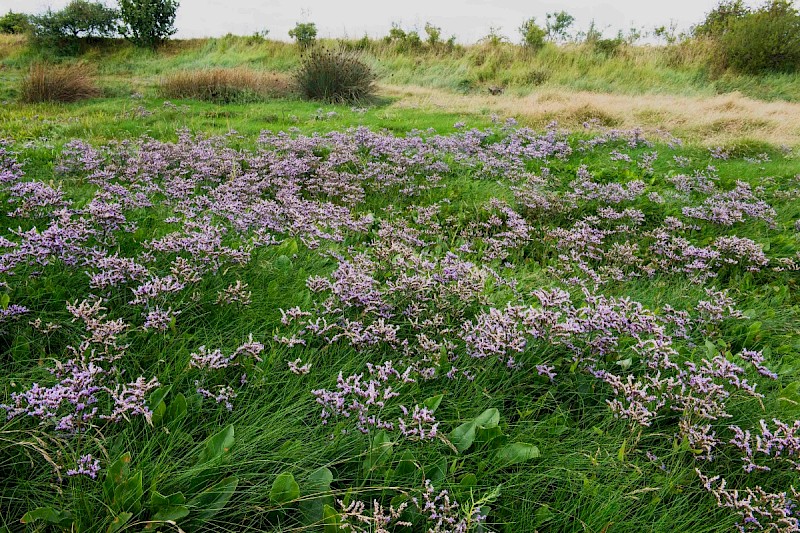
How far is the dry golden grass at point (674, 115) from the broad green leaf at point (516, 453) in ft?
35.4

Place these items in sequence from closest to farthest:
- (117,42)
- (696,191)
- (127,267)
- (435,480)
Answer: (435,480)
(127,267)
(696,191)
(117,42)

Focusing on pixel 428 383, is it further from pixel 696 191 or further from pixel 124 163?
pixel 696 191

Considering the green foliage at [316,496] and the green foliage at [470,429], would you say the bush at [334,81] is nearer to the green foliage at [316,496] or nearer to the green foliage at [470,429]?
the green foliage at [470,429]

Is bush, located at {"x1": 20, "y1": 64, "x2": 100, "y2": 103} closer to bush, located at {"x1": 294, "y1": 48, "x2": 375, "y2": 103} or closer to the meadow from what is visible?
bush, located at {"x1": 294, "y1": 48, "x2": 375, "y2": 103}

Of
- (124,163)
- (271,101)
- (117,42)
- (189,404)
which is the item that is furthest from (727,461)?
(117,42)

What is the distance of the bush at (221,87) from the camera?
15250 millimetres

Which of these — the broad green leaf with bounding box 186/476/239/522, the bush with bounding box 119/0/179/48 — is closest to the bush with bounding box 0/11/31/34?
the bush with bounding box 119/0/179/48

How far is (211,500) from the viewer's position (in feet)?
6.01

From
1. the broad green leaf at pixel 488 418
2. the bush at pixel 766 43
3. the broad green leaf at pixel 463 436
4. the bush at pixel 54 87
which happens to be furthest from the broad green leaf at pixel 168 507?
the bush at pixel 766 43

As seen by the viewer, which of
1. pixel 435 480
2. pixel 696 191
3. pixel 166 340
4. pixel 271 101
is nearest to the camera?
pixel 435 480

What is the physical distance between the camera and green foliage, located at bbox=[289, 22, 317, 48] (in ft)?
96.0

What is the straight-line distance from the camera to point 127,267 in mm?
2771

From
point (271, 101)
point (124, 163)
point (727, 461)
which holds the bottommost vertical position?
point (727, 461)

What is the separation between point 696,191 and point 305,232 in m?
6.29
